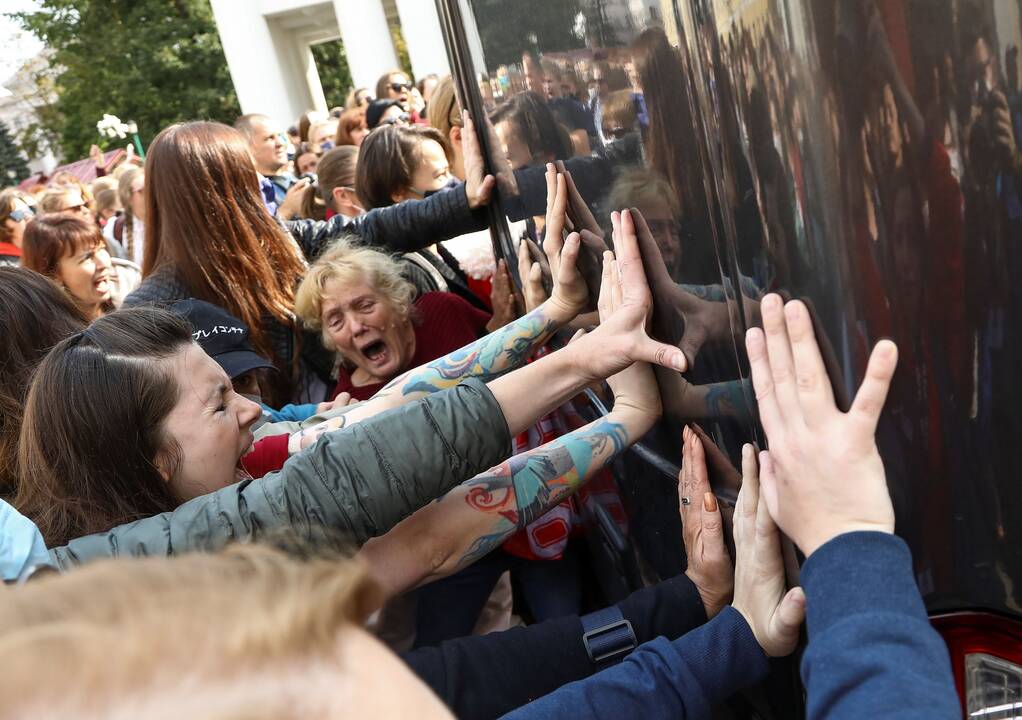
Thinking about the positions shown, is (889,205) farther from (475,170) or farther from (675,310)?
(475,170)

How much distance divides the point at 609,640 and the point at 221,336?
4.46 ft

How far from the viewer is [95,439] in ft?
5.66

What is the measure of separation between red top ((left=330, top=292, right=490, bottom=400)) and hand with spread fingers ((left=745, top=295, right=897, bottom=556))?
6.77 ft

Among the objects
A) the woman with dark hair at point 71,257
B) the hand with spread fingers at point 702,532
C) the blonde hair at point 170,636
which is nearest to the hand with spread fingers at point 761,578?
the hand with spread fingers at point 702,532

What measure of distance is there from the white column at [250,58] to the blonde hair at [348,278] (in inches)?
873

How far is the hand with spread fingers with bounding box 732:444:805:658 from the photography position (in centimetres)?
129

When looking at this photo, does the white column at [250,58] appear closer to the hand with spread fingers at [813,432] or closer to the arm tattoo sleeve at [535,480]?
the arm tattoo sleeve at [535,480]

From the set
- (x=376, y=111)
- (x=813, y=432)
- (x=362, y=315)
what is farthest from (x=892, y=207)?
(x=376, y=111)

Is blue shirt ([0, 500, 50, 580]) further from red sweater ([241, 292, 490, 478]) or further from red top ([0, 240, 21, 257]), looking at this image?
red top ([0, 240, 21, 257])

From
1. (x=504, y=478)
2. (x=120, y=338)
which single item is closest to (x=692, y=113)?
(x=504, y=478)

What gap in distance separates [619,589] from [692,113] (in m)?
1.38

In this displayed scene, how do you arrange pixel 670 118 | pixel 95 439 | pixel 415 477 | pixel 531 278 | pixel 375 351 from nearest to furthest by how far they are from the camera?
pixel 670 118
pixel 415 477
pixel 95 439
pixel 531 278
pixel 375 351

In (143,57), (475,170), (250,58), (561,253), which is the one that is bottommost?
(561,253)

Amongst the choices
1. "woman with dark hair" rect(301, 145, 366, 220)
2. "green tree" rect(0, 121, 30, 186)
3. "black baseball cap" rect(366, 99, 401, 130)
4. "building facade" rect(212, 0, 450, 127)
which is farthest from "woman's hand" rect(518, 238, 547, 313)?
"green tree" rect(0, 121, 30, 186)
